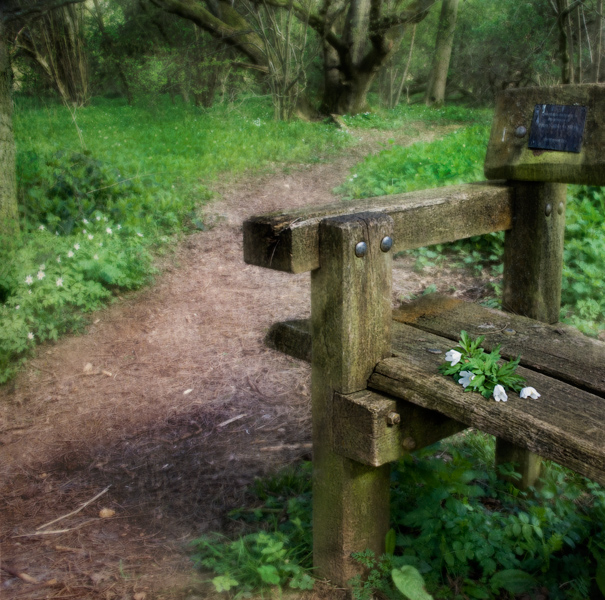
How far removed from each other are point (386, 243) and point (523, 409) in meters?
0.58

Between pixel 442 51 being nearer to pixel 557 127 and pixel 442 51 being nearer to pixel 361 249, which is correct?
pixel 557 127

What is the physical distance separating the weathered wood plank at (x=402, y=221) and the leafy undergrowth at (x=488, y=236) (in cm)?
232

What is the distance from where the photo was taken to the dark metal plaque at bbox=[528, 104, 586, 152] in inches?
77.5

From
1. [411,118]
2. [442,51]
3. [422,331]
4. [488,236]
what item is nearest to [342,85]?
[411,118]

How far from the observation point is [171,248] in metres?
5.90

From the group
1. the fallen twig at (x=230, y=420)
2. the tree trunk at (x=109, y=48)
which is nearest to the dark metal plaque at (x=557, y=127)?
the fallen twig at (x=230, y=420)

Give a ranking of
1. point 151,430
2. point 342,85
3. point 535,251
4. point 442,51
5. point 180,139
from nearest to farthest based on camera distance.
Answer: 1. point 535,251
2. point 151,430
3. point 180,139
4. point 342,85
5. point 442,51

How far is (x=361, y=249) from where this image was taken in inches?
67.0

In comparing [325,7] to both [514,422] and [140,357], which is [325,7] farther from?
[514,422]

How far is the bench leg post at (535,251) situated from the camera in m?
2.30

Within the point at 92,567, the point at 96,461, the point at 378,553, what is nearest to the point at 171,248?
the point at 96,461

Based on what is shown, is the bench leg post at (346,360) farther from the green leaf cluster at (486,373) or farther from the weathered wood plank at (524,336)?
the weathered wood plank at (524,336)

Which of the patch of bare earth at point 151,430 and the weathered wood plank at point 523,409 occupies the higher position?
the weathered wood plank at point 523,409

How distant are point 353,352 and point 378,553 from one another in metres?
0.85
